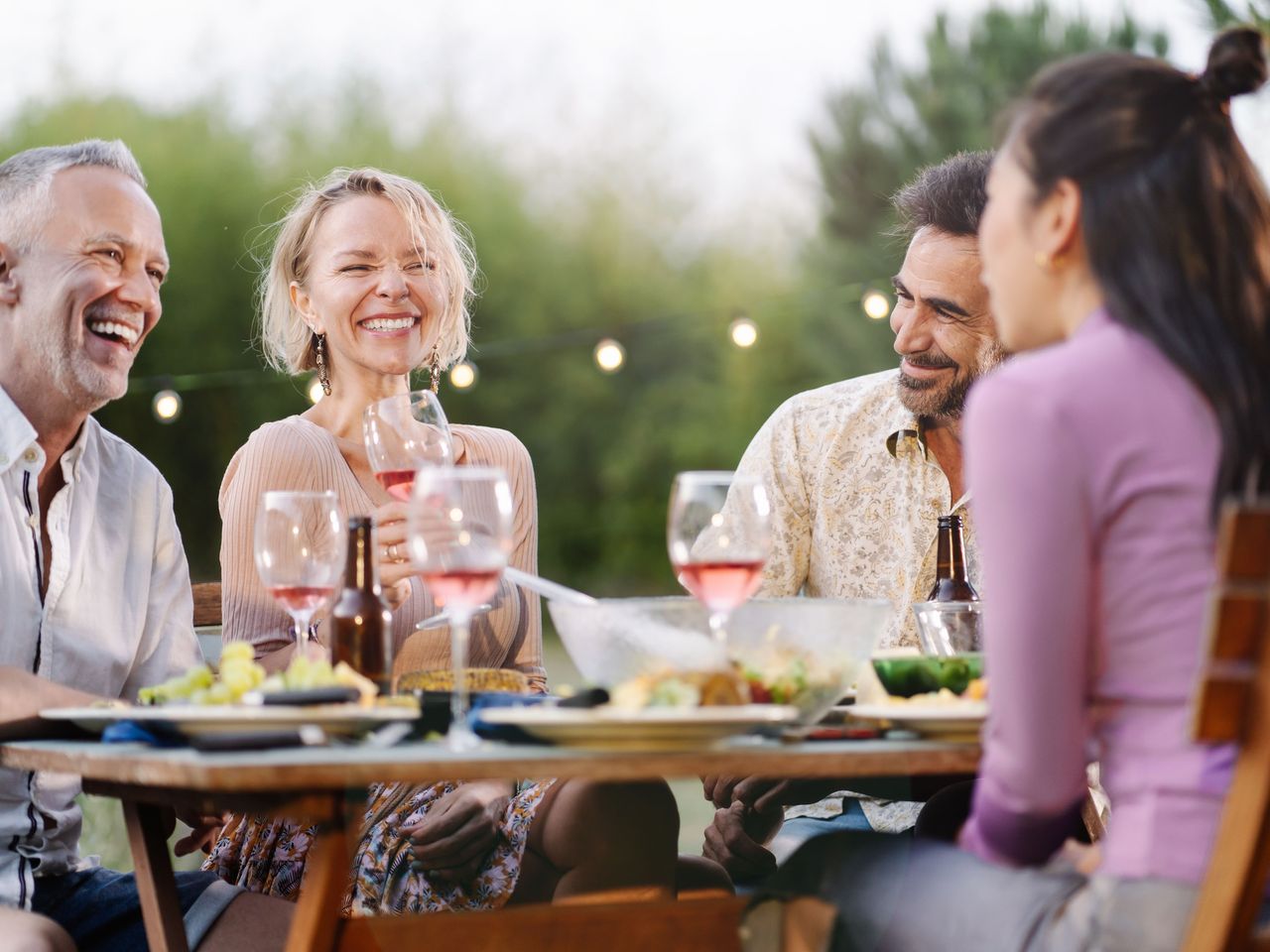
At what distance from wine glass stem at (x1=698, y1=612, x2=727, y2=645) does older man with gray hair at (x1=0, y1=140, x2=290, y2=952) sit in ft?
2.49

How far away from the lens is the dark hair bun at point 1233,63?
1406mm

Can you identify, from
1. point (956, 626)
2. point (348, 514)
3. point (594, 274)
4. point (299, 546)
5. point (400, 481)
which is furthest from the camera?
point (594, 274)

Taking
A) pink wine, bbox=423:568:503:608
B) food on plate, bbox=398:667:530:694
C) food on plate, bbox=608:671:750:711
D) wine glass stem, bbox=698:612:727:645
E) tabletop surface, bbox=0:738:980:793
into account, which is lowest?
food on plate, bbox=398:667:530:694

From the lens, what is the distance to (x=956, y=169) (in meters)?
2.92

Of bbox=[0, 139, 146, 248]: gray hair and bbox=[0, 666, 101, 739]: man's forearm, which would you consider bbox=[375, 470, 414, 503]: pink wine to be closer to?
bbox=[0, 666, 101, 739]: man's forearm

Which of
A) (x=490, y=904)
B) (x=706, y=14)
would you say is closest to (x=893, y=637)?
(x=490, y=904)

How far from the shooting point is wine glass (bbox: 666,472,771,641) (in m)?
1.54

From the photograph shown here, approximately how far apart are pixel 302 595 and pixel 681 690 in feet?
1.75

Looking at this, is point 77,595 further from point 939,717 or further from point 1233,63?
point 1233,63

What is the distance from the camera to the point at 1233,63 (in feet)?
4.62

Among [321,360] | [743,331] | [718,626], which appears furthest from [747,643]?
[743,331]

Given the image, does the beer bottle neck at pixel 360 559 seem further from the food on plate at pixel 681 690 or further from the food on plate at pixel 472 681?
the food on plate at pixel 681 690

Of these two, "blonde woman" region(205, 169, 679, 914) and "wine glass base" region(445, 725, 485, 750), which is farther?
"blonde woman" region(205, 169, 679, 914)

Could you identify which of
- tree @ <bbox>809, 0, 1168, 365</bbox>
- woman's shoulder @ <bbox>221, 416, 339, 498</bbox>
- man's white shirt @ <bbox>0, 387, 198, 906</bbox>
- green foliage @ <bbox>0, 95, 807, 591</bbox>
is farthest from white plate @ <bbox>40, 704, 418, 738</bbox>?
green foliage @ <bbox>0, 95, 807, 591</bbox>
